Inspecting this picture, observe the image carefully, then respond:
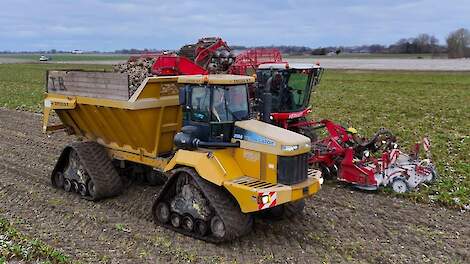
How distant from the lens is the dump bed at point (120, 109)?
9.01 m

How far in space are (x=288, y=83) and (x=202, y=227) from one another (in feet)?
19.0

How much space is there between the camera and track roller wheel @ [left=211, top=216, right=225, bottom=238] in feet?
25.0

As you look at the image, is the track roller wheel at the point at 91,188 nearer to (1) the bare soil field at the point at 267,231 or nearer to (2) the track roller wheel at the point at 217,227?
(1) the bare soil field at the point at 267,231

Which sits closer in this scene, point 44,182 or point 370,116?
point 44,182

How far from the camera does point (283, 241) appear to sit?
7988 mm

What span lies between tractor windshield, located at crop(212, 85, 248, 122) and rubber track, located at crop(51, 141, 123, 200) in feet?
9.98

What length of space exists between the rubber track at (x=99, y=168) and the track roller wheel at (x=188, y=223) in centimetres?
230

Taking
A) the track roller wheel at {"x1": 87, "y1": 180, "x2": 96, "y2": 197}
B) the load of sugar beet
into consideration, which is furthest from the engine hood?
the track roller wheel at {"x1": 87, "y1": 180, "x2": 96, "y2": 197}

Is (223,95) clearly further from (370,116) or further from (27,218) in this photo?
(370,116)

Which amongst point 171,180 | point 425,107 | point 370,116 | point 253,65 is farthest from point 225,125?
point 425,107

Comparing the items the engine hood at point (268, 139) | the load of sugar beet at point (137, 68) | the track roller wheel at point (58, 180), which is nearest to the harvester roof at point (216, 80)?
the engine hood at point (268, 139)

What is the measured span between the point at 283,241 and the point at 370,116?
13.1 metres

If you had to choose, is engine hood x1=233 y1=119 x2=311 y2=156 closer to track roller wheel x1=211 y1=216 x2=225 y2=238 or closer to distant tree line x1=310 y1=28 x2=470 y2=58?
track roller wheel x1=211 y1=216 x2=225 y2=238

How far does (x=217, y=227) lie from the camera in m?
7.72
